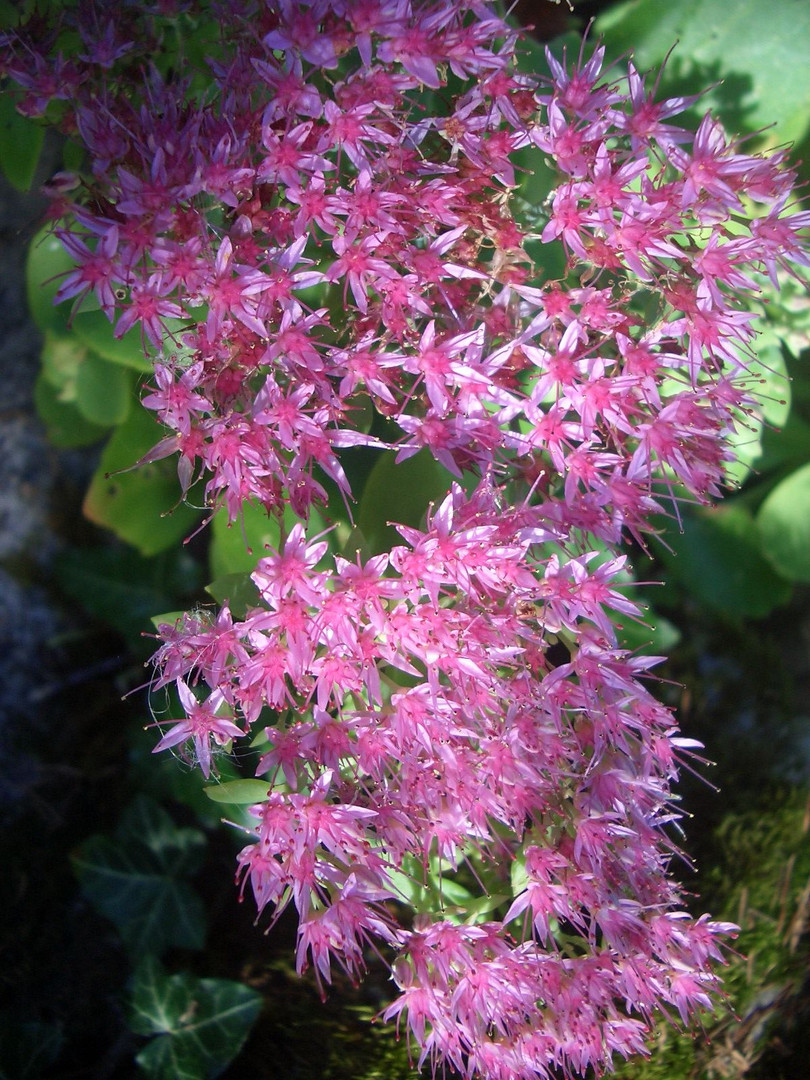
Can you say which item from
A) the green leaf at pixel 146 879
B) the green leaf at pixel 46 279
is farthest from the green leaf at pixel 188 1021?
the green leaf at pixel 46 279

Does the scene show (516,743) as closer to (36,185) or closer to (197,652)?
(197,652)

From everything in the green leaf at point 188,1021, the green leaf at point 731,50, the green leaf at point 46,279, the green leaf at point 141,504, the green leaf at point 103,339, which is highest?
the green leaf at point 731,50

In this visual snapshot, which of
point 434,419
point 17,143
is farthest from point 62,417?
point 434,419

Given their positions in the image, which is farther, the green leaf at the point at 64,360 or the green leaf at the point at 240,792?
the green leaf at the point at 64,360

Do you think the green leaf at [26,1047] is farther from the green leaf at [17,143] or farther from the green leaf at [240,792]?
the green leaf at [17,143]

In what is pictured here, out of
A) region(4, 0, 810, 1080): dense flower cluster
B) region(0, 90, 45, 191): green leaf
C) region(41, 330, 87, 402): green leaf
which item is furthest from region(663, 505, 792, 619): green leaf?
region(0, 90, 45, 191): green leaf
